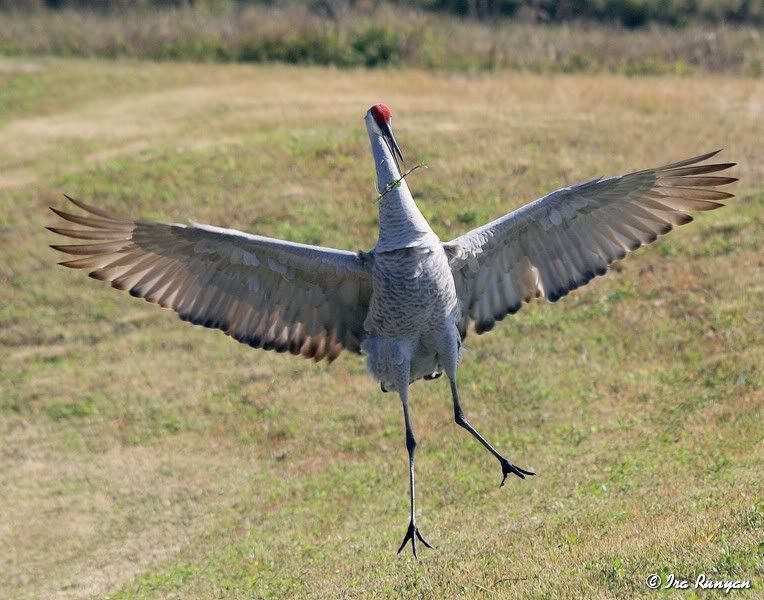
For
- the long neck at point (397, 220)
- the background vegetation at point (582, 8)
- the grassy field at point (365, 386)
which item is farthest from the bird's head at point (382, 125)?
the background vegetation at point (582, 8)

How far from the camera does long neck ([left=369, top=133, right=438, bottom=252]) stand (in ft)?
25.6

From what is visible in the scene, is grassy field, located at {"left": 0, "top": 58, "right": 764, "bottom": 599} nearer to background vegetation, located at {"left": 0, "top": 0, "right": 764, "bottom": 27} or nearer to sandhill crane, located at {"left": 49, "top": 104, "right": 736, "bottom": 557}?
sandhill crane, located at {"left": 49, "top": 104, "right": 736, "bottom": 557}

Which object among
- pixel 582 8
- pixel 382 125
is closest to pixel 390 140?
pixel 382 125

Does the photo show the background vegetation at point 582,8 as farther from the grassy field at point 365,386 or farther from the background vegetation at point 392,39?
the grassy field at point 365,386

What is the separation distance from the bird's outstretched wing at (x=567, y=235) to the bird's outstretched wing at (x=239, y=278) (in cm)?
82

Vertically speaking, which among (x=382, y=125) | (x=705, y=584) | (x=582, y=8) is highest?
(x=382, y=125)

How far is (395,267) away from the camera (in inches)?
309

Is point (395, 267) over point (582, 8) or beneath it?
over

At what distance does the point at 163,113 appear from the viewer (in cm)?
2133

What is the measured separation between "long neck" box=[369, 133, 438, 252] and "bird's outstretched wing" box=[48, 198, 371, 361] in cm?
35

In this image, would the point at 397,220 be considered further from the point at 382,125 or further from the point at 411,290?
the point at 382,125

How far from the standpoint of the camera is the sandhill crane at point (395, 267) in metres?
7.91

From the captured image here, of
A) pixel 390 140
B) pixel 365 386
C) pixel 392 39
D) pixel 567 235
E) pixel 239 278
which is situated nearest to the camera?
pixel 390 140

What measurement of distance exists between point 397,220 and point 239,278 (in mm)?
1236
